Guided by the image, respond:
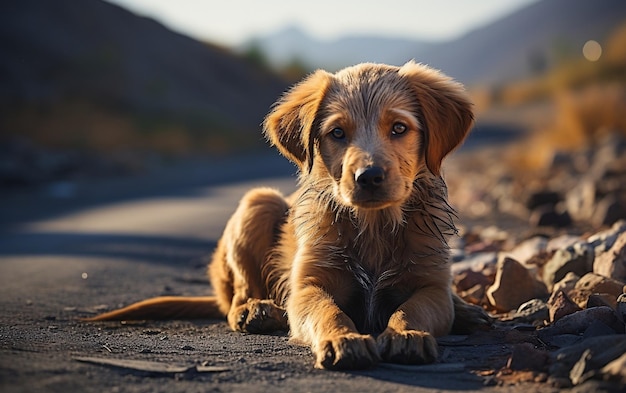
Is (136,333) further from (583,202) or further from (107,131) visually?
(107,131)

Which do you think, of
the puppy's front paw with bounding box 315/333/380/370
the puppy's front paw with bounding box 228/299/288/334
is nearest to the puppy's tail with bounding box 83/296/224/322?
the puppy's front paw with bounding box 228/299/288/334

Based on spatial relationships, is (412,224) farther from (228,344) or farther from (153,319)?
Answer: (153,319)

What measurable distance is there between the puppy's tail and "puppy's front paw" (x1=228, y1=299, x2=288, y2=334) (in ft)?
2.04

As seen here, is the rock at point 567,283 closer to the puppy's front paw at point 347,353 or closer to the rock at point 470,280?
the rock at point 470,280

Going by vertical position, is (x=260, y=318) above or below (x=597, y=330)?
below

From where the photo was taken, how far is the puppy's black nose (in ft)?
16.7

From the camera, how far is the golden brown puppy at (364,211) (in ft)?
17.3

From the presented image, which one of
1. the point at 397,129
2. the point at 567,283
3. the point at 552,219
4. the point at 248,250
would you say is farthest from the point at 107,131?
the point at 397,129

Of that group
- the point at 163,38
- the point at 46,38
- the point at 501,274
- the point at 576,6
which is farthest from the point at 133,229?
the point at 576,6

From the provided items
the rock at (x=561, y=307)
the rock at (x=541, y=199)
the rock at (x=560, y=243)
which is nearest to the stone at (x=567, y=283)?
the rock at (x=561, y=307)

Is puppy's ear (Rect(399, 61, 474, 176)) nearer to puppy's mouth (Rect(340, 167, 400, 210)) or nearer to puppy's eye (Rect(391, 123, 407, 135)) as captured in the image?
puppy's eye (Rect(391, 123, 407, 135))

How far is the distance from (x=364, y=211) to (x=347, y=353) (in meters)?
1.51

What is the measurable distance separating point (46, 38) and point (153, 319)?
3358cm

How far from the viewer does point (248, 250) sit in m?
6.56
